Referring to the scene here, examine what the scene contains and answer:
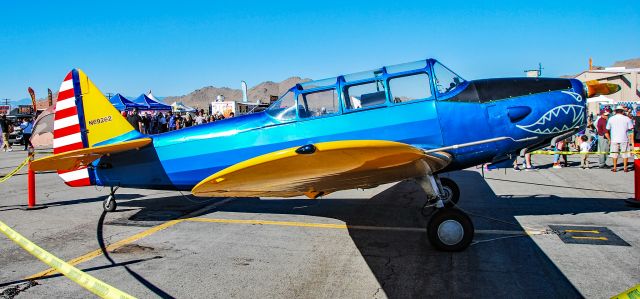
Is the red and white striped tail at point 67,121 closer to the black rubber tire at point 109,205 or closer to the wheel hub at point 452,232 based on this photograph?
the black rubber tire at point 109,205

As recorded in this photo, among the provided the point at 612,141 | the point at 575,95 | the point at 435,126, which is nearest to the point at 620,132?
the point at 612,141

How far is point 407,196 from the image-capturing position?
27.2 ft

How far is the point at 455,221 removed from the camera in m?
4.94

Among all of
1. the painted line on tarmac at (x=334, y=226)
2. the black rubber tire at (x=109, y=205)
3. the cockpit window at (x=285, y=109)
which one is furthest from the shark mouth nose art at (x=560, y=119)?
the black rubber tire at (x=109, y=205)

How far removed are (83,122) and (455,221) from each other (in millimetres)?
6273

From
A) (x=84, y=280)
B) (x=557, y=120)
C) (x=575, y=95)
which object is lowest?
(x=84, y=280)

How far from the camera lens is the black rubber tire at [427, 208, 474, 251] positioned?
16.2 feet

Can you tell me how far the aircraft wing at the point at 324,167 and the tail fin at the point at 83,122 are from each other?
332 centimetres

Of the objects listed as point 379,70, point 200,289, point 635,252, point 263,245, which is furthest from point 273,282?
point 635,252

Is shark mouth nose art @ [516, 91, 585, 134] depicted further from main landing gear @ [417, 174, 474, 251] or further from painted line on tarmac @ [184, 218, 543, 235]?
main landing gear @ [417, 174, 474, 251]

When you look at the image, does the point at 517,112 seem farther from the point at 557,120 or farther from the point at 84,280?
the point at 84,280

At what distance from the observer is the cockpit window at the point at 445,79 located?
18.3 ft

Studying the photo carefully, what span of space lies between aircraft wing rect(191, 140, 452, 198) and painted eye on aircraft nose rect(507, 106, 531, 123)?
101 cm

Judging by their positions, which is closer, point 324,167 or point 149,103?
point 324,167
